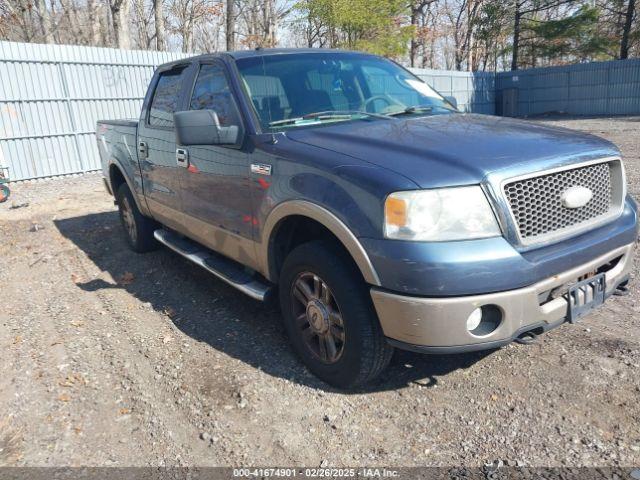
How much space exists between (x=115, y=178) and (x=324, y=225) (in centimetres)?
433

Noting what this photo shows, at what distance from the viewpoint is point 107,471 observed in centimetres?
255

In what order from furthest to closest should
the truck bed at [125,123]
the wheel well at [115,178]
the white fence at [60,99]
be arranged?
the white fence at [60,99] → the wheel well at [115,178] → the truck bed at [125,123]

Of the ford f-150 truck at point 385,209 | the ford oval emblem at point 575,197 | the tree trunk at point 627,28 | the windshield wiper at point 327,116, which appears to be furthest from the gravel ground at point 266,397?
the tree trunk at point 627,28

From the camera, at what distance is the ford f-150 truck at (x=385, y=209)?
242cm

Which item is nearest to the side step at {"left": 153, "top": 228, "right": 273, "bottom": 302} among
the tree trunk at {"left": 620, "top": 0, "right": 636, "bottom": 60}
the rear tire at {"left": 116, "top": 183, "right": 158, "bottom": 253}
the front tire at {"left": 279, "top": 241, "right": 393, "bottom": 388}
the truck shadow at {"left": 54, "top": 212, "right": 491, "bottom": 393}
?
the front tire at {"left": 279, "top": 241, "right": 393, "bottom": 388}

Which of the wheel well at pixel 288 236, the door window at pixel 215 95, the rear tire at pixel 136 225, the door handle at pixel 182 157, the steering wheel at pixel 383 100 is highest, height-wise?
the door window at pixel 215 95

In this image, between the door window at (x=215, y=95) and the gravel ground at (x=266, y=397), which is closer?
the gravel ground at (x=266, y=397)

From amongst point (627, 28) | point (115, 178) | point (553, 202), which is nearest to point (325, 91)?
point (553, 202)

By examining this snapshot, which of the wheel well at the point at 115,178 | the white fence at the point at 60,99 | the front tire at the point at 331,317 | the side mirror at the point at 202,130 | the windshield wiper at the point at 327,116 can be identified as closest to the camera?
the front tire at the point at 331,317

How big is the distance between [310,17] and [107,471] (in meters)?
26.1

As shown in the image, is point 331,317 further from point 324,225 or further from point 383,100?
point 383,100

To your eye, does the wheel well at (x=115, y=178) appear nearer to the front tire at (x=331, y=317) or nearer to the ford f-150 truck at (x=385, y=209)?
the ford f-150 truck at (x=385, y=209)

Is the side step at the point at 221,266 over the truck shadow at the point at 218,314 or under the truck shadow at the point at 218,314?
over

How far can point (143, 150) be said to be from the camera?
199 inches
